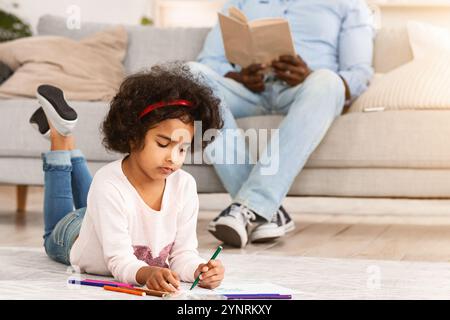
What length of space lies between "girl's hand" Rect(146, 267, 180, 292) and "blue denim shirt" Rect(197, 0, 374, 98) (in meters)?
1.45

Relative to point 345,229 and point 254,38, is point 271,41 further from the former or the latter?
point 345,229

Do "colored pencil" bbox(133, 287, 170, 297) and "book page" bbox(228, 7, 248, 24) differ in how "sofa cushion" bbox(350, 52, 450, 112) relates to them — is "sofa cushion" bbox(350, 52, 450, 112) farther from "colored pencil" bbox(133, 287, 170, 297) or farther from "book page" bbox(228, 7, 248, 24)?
"colored pencil" bbox(133, 287, 170, 297)

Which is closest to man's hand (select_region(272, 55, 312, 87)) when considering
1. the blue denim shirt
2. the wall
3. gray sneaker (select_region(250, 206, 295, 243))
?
the blue denim shirt

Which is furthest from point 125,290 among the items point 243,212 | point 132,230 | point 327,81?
point 327,81

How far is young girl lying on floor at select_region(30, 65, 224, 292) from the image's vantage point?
1488 mm

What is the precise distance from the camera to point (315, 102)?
2.34 metres

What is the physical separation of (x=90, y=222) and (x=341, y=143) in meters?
1.08

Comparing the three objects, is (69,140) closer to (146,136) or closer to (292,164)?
(146,136)

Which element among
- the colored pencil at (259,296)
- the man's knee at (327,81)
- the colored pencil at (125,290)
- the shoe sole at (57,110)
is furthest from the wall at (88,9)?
the colored pencil at (259,296)

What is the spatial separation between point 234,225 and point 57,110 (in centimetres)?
58

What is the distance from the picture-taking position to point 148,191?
1.57 meters

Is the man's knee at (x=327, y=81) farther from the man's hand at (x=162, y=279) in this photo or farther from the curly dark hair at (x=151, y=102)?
the man's hand at (x=162, y=279)

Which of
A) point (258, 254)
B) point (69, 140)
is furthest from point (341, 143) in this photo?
point (69, 140)

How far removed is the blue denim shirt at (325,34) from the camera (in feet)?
8.93
